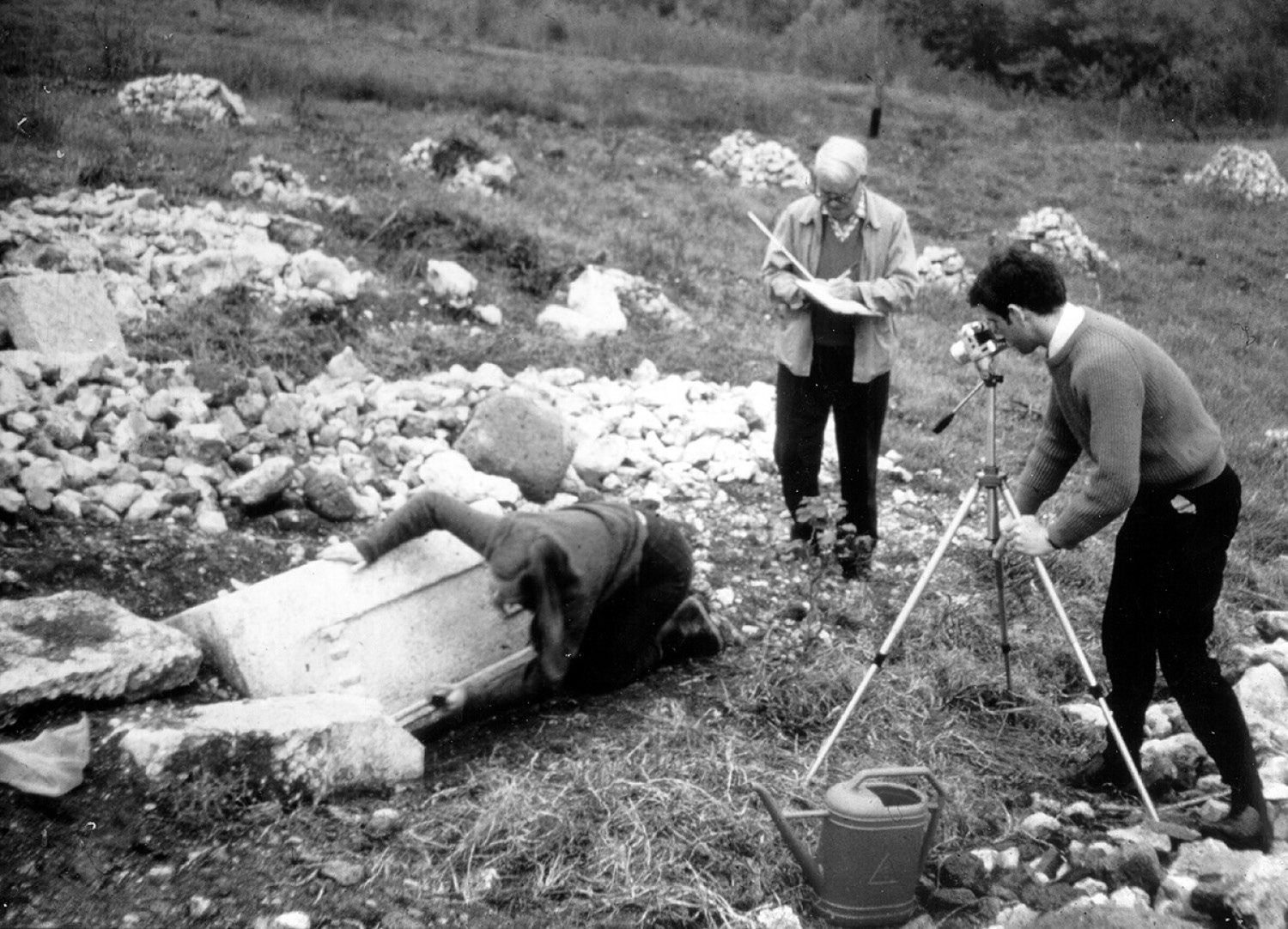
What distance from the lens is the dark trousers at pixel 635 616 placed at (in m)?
4.66

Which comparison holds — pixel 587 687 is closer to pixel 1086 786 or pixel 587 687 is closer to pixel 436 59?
pixel 1086 786

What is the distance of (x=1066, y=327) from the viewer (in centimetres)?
347

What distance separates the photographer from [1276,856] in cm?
357

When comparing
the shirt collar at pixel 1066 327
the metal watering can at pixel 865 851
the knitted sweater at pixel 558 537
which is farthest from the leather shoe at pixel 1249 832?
the knitted sweater at pixel 558 537

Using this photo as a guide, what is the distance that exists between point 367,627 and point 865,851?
1.96 m

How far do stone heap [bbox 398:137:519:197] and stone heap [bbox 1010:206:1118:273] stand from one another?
5.35 metres

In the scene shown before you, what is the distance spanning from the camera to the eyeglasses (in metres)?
5.10

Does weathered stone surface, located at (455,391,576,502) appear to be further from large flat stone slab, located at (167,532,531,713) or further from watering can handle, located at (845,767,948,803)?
watering can handle, located at (845,767,948,803)

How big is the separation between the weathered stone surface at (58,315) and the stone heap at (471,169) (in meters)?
→ 5.67

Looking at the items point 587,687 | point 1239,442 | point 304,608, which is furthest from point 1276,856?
point 1239,442

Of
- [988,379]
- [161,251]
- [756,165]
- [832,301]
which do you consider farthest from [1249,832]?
[756,165]

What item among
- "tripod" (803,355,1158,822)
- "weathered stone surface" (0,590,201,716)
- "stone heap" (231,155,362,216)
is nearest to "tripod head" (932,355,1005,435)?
"tripod" (803,355,1158,822)

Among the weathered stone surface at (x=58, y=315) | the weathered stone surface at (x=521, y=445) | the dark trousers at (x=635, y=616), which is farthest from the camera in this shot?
the weathered stone surface at (x=58, y=315)

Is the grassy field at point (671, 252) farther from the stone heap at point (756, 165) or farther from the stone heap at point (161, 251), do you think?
the stone heap at point (756, 165)
